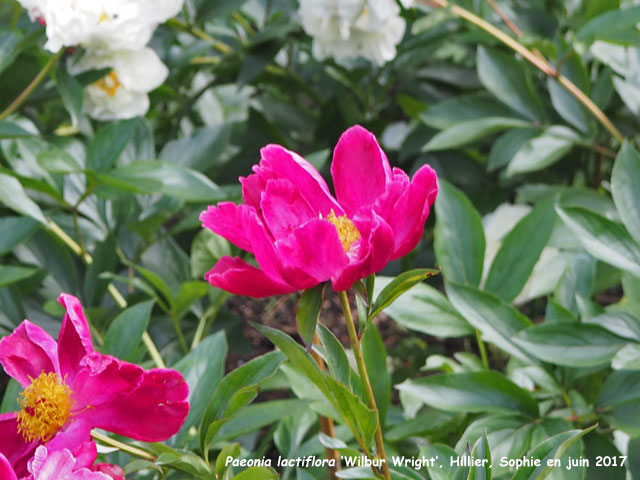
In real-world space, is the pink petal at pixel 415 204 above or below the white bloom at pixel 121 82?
above

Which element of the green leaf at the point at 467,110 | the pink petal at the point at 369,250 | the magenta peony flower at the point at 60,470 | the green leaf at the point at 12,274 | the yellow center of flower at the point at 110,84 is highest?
the pink petal at the point at 369,250

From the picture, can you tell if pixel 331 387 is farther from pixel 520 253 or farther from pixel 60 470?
pixel 520 253

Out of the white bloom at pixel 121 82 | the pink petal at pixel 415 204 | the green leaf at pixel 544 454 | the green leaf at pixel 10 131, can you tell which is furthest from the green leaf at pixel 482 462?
the white bloom at pixel 121 82

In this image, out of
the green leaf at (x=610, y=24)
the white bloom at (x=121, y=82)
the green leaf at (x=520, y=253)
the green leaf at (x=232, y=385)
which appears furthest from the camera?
the white bloom at (x=121, y=82)

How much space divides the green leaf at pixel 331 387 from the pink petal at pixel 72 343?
5.1 inches

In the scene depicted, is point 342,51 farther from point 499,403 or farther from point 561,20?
point 499,403

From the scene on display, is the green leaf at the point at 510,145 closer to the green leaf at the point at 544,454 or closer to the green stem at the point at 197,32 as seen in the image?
the green stem at the point at 197,32

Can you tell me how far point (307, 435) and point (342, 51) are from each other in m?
0.54

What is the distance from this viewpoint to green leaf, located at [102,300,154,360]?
29.0 inches

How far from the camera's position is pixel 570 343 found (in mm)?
712

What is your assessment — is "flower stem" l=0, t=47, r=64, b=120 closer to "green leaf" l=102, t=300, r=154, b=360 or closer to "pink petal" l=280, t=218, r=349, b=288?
"green leaf" l=102, t=300, r=154, b=360

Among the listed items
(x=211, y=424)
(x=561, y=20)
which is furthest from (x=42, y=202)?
(x=561, y=20)

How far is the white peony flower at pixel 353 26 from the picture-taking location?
1053 millimetres

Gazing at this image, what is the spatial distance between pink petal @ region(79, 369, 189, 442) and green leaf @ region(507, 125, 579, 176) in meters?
0.62
